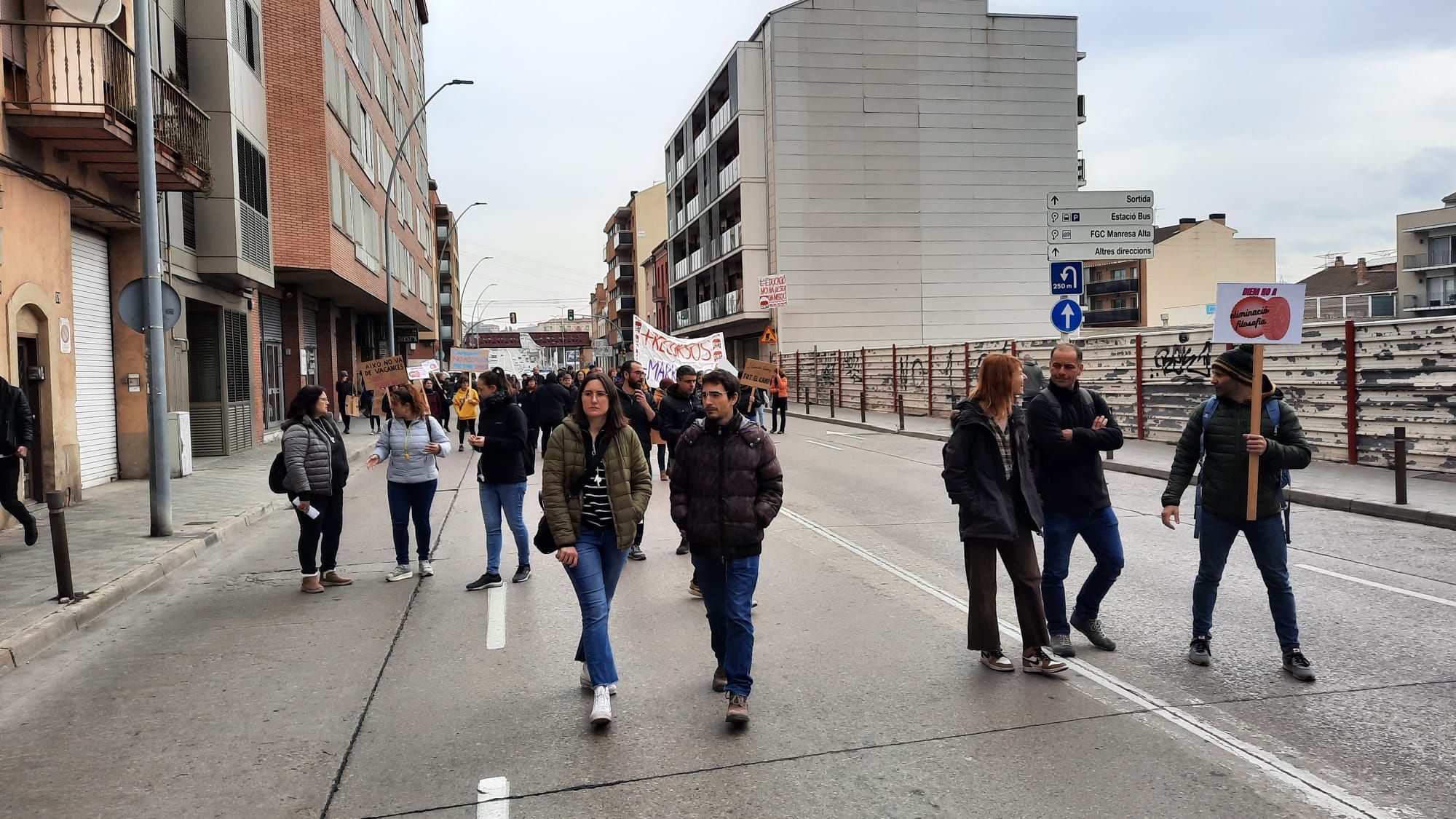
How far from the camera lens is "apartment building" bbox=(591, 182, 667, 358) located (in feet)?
295

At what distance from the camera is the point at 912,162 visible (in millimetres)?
45656

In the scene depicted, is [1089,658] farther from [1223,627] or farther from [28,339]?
[28,339]

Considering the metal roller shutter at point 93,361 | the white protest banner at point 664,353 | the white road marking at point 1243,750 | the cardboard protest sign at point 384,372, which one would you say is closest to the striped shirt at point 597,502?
the white road marking at point 1243,750

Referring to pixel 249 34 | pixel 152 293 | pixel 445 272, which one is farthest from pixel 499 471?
pixel 445 272

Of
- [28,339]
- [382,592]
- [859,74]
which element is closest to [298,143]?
[28,339]

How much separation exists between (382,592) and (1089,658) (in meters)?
5.30

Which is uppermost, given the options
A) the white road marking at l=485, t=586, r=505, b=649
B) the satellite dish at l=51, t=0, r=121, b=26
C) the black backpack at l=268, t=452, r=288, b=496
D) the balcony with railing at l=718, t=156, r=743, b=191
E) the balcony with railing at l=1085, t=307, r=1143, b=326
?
the balcony with railing at l=718, t=156, r=743, b=191

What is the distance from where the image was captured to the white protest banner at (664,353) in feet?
46.2

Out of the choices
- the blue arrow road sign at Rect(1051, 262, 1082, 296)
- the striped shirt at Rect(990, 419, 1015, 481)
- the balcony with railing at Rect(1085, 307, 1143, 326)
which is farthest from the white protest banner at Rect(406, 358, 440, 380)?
the balcony with railing at Rect(1085, 307, 1143, 326)

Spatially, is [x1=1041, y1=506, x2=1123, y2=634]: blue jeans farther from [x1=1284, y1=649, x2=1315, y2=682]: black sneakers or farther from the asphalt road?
[x1=1284, y1=649, x2=1315, y2=682]: black sneakers

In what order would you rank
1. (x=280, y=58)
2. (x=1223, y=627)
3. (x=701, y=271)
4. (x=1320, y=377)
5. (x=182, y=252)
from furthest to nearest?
(x=701, y=271) → (x=280, y=58) → (x=182, y=252) → (x=1320, y=377) → (x=1223, y=627)

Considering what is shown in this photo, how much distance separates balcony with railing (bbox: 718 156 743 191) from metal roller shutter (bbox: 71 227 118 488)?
34108 mm

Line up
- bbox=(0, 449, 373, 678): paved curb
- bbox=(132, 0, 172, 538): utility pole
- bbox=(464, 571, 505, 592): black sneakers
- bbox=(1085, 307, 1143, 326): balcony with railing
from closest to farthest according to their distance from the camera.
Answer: bbox=(0, 449, 373, 678): paved curb → bbox=(464, 571, 505, 592): black sneakers → bbox=(132, 0, 172, 538): utility pole → bbox=(1085, 307, 1143, 326): balcony with railing

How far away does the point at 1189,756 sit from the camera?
4.21 m
